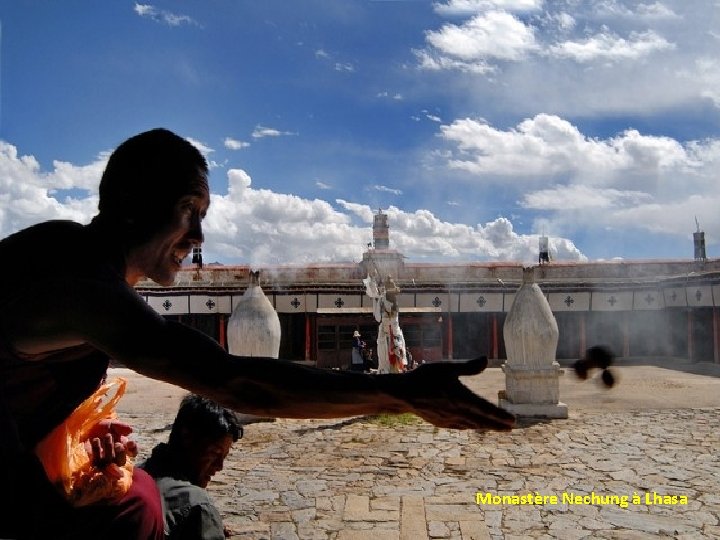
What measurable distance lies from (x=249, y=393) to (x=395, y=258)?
80.8 feet

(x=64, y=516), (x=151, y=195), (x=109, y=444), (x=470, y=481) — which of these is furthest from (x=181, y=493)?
(x=470, y=481)

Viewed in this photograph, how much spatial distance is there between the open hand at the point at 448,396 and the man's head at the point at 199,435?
4.35 ft

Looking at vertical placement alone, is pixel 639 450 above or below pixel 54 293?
below

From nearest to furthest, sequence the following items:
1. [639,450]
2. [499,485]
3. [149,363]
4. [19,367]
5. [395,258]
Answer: [149,363]
[19,367]
[499,485]
[639,450]
[395,258]

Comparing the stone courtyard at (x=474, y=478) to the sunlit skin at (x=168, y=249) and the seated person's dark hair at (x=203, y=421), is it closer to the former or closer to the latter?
the seated person's dark hair at (x=203, y=421)

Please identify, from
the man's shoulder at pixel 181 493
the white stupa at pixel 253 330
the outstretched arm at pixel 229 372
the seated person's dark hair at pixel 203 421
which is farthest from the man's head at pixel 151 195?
the white stupa at pixel 253 330

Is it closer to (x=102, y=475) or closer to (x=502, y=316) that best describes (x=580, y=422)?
(x=102, y=475)

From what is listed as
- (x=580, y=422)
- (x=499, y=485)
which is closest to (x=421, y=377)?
(x=499, y=485)

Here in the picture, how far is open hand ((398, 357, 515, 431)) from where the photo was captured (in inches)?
50.4

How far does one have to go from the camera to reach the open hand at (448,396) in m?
1.28

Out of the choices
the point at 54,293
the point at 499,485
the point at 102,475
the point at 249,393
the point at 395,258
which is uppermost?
the point at 395,258

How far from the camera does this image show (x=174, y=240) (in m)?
1.56

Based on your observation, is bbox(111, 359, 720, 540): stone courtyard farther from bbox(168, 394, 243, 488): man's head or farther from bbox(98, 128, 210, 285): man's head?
bbox(98, 128, 210, 285): man's head

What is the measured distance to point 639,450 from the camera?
8883 millimetres
